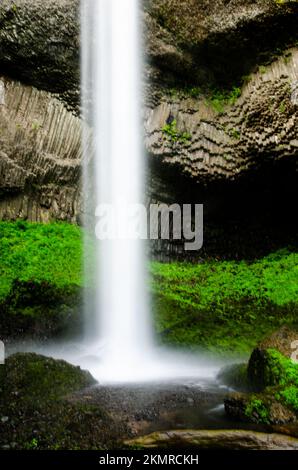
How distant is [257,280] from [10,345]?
5.50 meters

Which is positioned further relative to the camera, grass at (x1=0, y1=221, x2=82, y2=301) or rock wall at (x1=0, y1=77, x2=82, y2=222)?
rock wall at (x1=0, y1=77, x2=82, y2=222)

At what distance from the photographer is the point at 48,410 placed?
4.34 meters

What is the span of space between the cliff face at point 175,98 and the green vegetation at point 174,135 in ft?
0.07

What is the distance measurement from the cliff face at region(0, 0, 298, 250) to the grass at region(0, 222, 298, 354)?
97 centimetres

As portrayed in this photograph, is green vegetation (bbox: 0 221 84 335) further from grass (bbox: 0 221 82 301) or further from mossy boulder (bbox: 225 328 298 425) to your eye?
mossy boulder (bbox: 225 328 298 425)

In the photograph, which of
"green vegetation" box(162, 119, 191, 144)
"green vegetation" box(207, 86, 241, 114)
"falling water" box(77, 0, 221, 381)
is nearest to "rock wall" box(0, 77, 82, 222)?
"falling water" box(77, 0, 221, 381)

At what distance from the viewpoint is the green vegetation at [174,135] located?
10398 millimetres

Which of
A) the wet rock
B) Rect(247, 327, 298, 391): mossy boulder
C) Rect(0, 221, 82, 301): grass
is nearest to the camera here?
the wet rock

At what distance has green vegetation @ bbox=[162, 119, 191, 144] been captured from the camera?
10.4m

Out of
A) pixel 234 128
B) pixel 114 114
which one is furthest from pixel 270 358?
pixel 114 114

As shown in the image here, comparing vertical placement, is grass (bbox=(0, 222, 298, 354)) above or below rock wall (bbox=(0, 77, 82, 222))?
below

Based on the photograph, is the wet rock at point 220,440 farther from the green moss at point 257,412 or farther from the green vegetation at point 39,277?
the green vegetation at point 39,277

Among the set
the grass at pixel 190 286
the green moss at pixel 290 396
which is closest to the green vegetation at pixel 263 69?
the grass at pixel 190 286

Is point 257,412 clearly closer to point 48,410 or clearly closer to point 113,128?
point 48,410
